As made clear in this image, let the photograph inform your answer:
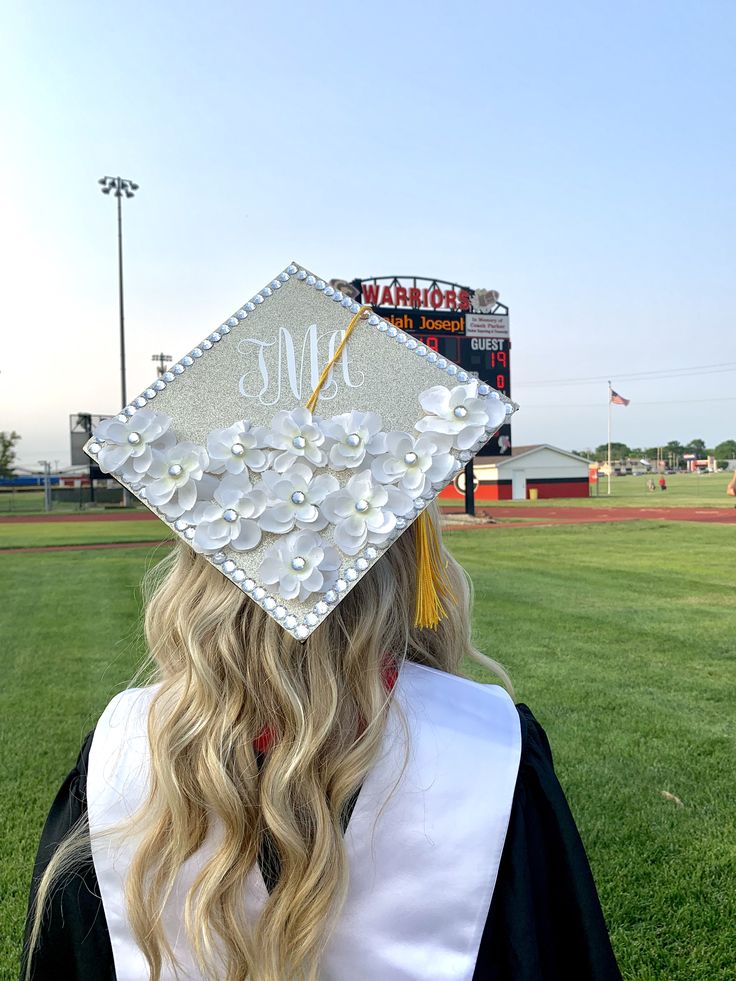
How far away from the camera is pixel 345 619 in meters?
1.23

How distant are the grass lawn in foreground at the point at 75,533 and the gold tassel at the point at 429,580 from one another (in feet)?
53.6

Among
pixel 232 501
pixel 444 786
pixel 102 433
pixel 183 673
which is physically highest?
pixel 102 433

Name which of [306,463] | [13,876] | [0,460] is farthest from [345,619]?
[0,460]

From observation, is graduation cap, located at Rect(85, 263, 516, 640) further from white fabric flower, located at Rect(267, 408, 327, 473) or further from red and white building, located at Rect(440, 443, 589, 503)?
red and white building, located at Rect(440, 443, 589, 503)

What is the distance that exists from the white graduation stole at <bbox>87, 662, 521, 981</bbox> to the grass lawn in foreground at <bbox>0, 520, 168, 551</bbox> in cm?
1637

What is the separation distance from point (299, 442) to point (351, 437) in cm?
8

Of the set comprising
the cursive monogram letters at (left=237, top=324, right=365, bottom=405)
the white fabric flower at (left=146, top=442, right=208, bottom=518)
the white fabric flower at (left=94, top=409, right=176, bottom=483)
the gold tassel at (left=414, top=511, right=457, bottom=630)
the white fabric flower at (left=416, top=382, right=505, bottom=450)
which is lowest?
the gold tassel at (left=414, top=511, right=457, bottom=630)

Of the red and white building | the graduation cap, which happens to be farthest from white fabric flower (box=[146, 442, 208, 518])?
the red and white building

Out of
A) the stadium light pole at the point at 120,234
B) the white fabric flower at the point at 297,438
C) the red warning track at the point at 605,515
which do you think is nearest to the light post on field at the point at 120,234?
the stadium light pole at the point at 120,234

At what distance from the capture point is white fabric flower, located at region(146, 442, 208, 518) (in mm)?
1183

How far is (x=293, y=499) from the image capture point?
3.88ft

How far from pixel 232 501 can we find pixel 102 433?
9.2 inches

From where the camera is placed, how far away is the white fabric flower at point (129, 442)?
1.18 metres

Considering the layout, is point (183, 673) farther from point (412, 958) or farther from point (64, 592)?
point (64, 592)
